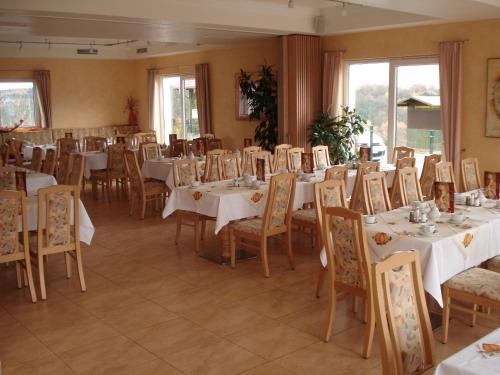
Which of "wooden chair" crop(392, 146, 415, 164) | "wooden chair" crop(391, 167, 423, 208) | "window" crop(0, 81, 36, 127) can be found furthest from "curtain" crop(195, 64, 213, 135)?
"wooden chair" crop(391, 167, 423, 208)

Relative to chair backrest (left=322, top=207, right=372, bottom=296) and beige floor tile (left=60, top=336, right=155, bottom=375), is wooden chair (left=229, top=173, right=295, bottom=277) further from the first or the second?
beige floor tile (left=60, top=336, right=155, bottom=375)

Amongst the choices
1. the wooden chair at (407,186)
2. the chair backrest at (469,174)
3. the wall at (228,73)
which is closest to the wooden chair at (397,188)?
the wooden chair at (407,186)

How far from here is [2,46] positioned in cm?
1350

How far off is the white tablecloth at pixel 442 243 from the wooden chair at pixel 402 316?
43.1 inches

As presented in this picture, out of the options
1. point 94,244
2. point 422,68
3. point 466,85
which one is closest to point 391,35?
point 422,68

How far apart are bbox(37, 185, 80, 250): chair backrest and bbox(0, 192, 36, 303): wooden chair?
5.4 inches

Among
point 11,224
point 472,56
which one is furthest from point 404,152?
point 11,224

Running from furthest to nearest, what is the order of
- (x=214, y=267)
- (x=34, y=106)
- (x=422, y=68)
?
(x=34, y=106), (x=422, y=68), (x=214, y=267)

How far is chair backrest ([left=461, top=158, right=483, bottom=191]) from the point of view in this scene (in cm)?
643

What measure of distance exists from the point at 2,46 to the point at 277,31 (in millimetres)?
7521

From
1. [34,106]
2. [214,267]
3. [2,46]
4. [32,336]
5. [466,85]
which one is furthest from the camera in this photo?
[34,106]

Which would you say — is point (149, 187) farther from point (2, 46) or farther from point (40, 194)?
point (2, 46)

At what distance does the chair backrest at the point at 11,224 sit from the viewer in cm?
473

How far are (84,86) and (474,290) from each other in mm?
13052
